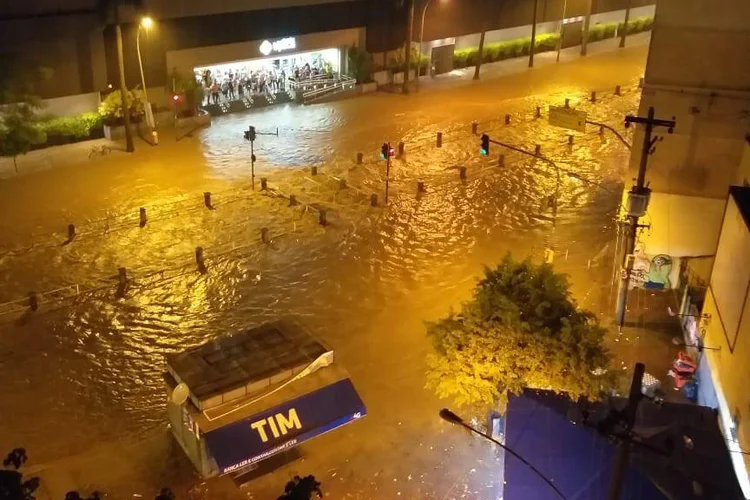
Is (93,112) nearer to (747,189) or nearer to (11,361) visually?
(11,361)

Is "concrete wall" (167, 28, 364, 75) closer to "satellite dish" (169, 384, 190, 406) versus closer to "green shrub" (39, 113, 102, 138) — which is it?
"green shrub" (39, 113, 102, 138)

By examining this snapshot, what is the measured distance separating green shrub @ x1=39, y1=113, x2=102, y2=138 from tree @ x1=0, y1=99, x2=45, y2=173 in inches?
63.5

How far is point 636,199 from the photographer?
737 inches

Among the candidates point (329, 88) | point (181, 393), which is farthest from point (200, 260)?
point (329, 88)

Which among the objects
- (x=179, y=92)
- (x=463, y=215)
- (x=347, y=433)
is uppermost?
(x=179, y=92)

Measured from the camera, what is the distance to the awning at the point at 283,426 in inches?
580

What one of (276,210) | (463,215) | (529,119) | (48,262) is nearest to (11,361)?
(48,262)

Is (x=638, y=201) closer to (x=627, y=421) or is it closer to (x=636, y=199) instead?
(x=636, y=199)

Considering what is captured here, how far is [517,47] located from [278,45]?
17.5 m

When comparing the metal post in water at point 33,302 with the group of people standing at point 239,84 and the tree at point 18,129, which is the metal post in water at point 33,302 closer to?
the tree at point 18,129

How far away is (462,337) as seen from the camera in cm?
1562

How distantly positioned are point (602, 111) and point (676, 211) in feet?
60.9

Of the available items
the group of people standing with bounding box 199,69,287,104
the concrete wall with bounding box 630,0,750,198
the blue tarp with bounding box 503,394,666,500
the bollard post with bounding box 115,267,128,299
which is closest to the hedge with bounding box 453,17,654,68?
the group of people standing with bounding box 199,69,287,104

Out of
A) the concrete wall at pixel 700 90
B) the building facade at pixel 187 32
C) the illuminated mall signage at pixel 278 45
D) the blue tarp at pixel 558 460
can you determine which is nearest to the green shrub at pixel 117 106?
the building facade at pixel 187 32
